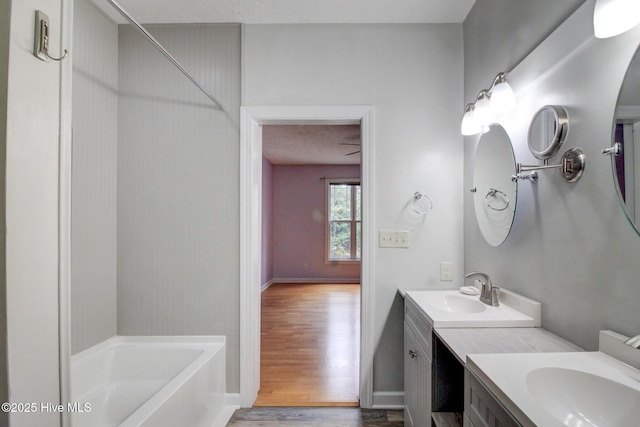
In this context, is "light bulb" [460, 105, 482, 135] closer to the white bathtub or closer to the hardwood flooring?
the hardwood flooring

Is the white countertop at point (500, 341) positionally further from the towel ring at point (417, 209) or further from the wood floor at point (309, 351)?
the wood floor at point (309, 351)

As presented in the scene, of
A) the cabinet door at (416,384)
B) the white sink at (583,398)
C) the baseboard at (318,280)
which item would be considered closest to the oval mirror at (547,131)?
the white sink at (583,398)

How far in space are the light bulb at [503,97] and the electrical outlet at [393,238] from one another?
0.91 metres

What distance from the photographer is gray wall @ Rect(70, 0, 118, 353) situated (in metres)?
1.72

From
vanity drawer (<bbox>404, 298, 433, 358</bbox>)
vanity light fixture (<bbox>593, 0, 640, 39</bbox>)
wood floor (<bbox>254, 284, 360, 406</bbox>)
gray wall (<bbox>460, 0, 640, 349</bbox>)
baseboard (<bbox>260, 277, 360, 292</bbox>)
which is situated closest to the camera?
vanity light fixture (<bbox>593, 0, 640, 39</bbox>)

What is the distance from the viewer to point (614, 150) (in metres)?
0.87

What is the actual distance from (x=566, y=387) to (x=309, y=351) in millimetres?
2322

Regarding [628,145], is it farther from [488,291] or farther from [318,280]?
[318,280]

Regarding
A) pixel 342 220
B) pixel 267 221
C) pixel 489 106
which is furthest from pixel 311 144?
pixel 489 106

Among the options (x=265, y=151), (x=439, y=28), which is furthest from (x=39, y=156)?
(x=265, y=151)

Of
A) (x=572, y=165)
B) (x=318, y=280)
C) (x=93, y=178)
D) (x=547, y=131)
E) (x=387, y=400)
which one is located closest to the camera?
(x=572, y=165)

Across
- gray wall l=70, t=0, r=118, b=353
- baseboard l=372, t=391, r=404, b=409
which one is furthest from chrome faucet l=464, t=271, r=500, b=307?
gray wall l=70, t=0, r=118, b=353

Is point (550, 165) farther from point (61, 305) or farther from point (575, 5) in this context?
point (61, 305)

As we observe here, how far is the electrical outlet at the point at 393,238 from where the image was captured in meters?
1.97
